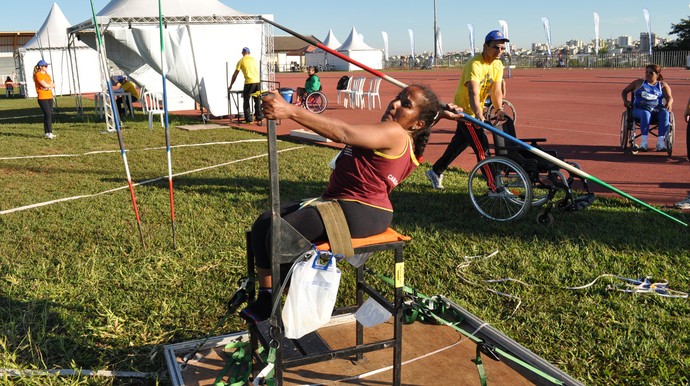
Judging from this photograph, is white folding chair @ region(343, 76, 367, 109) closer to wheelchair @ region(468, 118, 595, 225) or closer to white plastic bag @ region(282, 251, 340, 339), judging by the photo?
wheelchair @ region(468, 118, 595, 225)

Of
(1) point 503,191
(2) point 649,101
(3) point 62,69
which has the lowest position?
(1) point 503,191

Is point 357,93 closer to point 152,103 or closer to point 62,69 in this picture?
point 152,103

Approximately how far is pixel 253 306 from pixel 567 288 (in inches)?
95.2

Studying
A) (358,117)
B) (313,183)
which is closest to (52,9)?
(358,117)

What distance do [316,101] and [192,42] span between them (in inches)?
150

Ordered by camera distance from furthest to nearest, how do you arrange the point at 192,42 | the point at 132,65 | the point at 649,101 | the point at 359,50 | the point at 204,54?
the point at 359,50 → the point at 132,65 → the point at 204,54 → the point at 192,42 → the point at 649,101

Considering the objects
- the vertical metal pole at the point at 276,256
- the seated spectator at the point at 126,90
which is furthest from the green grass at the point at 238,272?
the seated spectator at the point at 126,90

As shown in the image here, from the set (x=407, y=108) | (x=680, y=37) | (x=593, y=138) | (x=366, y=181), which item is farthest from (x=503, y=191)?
(x=680, y=37)

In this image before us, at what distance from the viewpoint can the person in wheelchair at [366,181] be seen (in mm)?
2994

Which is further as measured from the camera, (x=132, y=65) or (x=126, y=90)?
(x=126, y=90)

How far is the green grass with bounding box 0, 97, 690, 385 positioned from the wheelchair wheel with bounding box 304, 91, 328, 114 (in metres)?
9.83

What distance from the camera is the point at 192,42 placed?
1675 cm

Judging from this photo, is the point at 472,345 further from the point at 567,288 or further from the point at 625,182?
the point at 625,182

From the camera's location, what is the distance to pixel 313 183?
26.2ft
